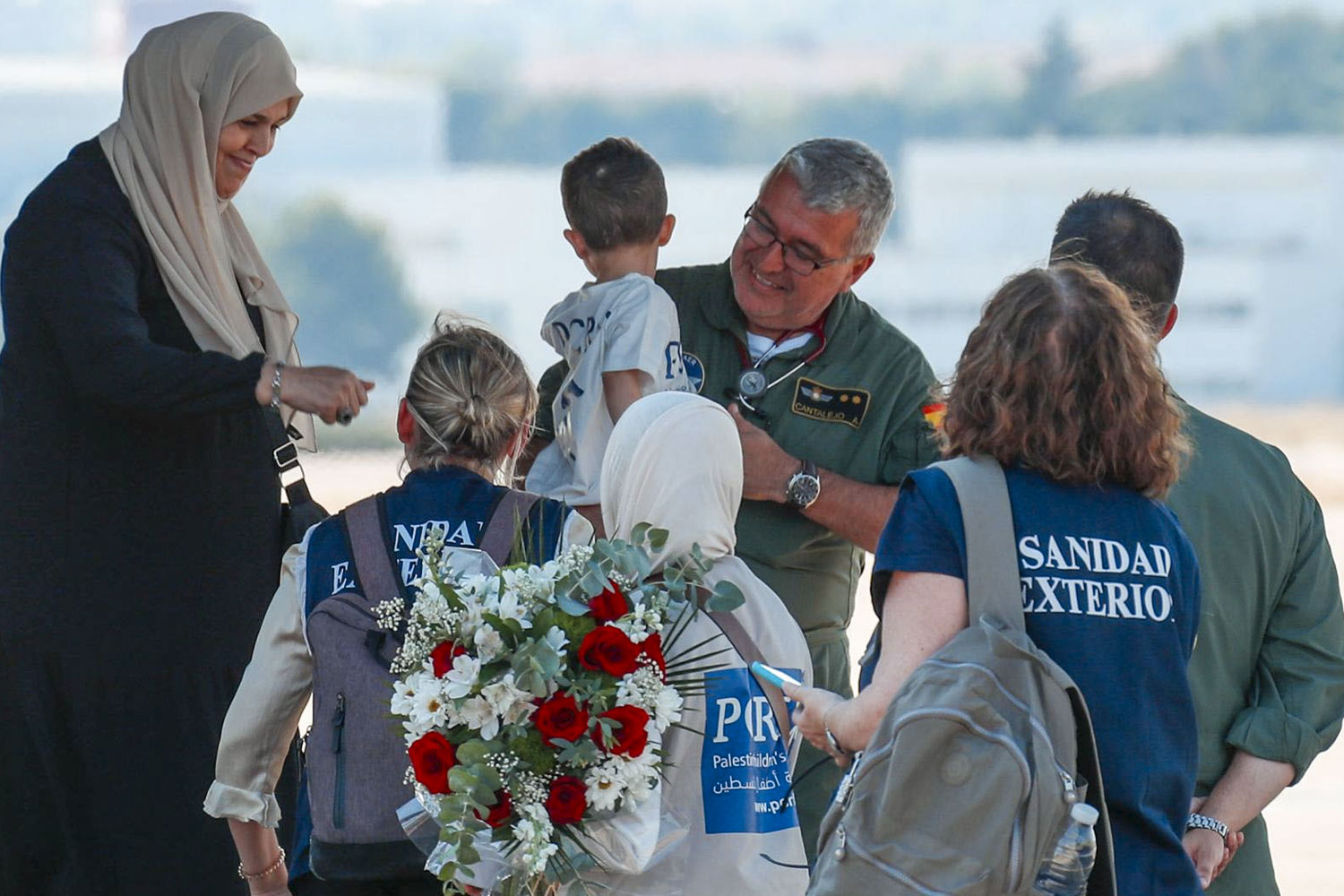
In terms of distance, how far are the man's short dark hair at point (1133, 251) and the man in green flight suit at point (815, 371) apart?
2.71 ft

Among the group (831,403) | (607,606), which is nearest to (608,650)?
(607,606)

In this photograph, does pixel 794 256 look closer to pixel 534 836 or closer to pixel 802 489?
pixel 802 489

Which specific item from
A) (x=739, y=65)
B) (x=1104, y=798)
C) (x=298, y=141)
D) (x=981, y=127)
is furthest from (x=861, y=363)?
(x=739, y=65)

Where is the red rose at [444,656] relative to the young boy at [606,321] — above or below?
below

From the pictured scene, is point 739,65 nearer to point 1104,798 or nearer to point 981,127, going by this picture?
point 981,127

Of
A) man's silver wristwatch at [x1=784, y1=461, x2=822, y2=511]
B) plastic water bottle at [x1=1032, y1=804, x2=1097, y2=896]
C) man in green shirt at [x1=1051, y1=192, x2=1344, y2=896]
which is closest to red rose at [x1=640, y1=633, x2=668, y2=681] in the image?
plastic water bottle at [x1=1032, y1=804, x2=1097, y2=896]

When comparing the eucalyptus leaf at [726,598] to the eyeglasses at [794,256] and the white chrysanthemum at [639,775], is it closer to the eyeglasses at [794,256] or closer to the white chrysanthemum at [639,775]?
the white chrysanthemum at [639,775]

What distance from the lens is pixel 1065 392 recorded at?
87.3 inches

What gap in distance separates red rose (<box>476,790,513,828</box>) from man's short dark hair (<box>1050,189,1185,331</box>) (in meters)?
1.27

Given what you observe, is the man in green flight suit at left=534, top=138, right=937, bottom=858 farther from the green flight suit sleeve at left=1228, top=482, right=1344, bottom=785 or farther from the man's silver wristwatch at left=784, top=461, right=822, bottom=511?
the green flight suit sleeve at left=1228, top=482, right=1344, bottom=785

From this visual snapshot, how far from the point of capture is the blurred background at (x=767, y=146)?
3850 centimetres

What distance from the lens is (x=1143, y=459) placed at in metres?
2.22

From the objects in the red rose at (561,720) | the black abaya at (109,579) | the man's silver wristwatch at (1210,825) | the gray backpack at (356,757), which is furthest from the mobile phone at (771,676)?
the black abaya at (109,579)

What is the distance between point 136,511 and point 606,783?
1663mm
